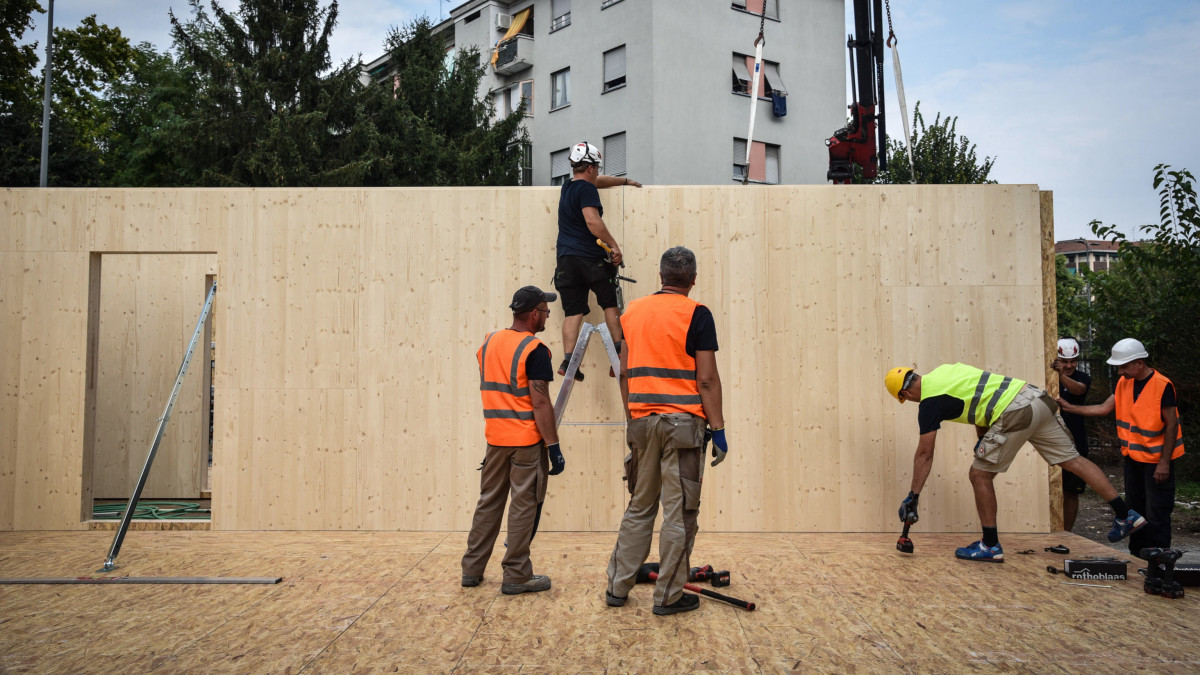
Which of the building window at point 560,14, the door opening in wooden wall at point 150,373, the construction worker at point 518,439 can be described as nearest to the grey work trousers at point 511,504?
the construction worker at point 518,439

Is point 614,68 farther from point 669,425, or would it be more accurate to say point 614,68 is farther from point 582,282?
point 669,425

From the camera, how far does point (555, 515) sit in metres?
6.20

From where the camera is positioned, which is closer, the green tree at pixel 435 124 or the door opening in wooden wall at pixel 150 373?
the door opening in wooden wall at pixel 150 373

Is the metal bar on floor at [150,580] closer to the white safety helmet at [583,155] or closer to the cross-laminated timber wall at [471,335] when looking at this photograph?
the cross-laminated timber wall at [471,335]

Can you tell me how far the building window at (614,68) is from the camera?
21703mm

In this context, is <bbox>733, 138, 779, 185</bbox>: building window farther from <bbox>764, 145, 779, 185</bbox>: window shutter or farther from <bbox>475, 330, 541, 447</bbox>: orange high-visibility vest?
<bbox>475, 330, 541, 447</bbox>: orange high-visibility vest

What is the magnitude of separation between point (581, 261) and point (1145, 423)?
150 inches

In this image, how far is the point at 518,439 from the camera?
4.40 m

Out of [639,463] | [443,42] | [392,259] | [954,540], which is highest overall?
[443,42]

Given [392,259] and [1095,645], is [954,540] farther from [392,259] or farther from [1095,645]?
[392,259]

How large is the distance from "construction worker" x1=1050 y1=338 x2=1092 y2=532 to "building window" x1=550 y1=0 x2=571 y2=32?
2001cm

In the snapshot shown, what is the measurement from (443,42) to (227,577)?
69.9 ft

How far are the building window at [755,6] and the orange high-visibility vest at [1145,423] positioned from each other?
1914 centimetres

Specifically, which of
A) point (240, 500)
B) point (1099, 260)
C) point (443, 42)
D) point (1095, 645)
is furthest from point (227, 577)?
point (1099, 260)
